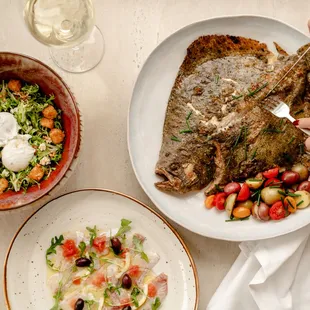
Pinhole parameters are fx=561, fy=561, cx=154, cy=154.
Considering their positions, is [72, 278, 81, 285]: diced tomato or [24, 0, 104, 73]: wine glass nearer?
[24, 0, 104, 73]: wine glass

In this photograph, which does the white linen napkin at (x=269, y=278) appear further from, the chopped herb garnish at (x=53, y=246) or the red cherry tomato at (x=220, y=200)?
the chopped herb garnish at (x=53, y=246)

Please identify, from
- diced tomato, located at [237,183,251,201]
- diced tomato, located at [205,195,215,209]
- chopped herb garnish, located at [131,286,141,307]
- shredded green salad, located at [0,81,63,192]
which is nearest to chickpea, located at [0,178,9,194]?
shredded green salad, located at [0,81,63,192]

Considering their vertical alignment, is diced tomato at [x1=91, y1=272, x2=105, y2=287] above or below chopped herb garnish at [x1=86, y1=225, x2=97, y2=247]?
below

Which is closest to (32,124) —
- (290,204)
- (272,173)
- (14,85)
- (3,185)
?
(14,85)

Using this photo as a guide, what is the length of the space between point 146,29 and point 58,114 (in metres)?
A: 0.61

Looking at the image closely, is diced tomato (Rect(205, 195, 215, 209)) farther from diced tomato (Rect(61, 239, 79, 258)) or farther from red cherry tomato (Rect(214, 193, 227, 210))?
diced tomato (Rect(61, 239, 79, 258))

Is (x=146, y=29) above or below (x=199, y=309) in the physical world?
above

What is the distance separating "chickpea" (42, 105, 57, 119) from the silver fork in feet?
3.03

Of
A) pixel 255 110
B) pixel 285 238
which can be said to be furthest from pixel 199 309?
pixel 255 110

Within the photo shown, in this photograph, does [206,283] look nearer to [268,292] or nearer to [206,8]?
[268,292]

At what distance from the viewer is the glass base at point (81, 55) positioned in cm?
262

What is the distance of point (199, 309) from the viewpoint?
2666 mm

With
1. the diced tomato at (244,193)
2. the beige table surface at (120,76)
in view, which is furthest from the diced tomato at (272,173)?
the beige table surface at (120,76)

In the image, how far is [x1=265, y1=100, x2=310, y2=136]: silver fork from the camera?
2.41 meters
